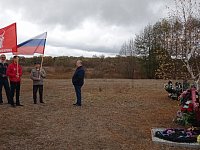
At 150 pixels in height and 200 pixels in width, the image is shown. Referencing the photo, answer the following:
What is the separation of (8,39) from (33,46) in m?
2.85

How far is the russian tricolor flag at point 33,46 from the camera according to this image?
13830mm

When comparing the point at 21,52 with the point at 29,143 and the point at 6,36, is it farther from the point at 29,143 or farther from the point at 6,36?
Result: the point at 29,143

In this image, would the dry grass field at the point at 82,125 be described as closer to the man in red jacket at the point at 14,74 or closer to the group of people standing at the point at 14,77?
the group of people standing at the point at 14,77

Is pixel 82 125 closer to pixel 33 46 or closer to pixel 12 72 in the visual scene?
pixel 12 72

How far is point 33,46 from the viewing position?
1409 cm

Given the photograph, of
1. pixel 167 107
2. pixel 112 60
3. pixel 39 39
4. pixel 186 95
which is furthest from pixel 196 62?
pixel 112 60

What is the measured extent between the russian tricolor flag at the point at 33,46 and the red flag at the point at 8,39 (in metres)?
2.25

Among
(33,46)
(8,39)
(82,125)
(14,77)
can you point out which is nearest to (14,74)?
(14,77)

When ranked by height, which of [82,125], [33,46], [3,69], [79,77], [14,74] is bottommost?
[82,125]

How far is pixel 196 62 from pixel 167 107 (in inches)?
83.1

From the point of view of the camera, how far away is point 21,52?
44.8 ft

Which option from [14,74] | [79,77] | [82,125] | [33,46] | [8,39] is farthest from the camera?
[33,46]

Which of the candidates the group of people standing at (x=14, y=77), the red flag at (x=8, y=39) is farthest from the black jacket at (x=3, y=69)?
the red flag at (x=8, y=39)

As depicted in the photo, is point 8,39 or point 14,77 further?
point 14,77
